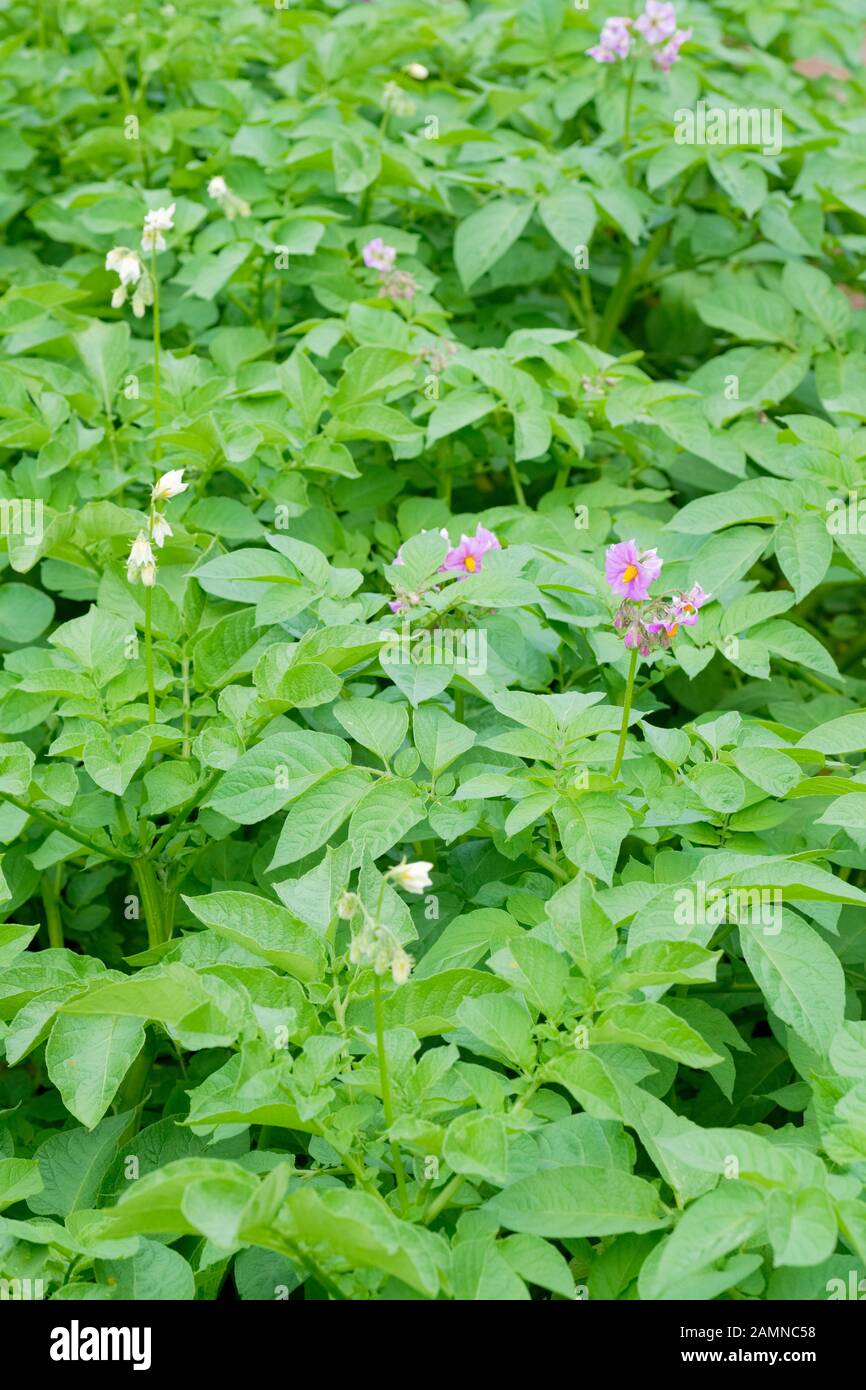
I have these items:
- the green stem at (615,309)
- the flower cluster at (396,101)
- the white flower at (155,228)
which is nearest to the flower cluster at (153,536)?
the white flower at (155,228)

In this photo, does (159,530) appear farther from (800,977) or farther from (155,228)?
(800,977)

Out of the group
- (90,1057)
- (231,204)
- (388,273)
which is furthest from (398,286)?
(90,1057)

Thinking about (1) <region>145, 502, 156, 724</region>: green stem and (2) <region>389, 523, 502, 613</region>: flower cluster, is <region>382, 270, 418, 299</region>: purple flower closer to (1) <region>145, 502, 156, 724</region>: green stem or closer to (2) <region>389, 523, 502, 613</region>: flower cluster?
(2) <region>389, 523, 502, 613</region>: flower cluster

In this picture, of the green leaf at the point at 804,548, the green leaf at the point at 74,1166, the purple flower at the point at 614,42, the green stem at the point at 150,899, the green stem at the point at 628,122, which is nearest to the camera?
the green leaf at the point at 74,1166

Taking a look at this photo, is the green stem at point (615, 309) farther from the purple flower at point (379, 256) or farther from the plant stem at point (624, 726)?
the plant stem at point (624, 726)

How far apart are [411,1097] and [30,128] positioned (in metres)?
2.61

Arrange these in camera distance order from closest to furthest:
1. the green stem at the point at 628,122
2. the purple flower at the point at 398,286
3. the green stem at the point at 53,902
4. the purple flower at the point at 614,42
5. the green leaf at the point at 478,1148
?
the green leaf at the point at 478,1148 < the green stem at the point at 53,902 < the purple flower at the point at 398,286 < the green stem at the point at 628,122 < the purple flower at the point at 614,42

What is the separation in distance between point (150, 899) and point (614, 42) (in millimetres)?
1994

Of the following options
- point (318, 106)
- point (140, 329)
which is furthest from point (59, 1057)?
point (318, 106)

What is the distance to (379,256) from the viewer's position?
2.55m

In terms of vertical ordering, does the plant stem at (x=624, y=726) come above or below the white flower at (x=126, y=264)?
below

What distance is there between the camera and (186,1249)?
1654 mm

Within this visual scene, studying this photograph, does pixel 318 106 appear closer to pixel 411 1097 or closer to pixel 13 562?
pixel 13 562

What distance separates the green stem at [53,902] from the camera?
1989mm
